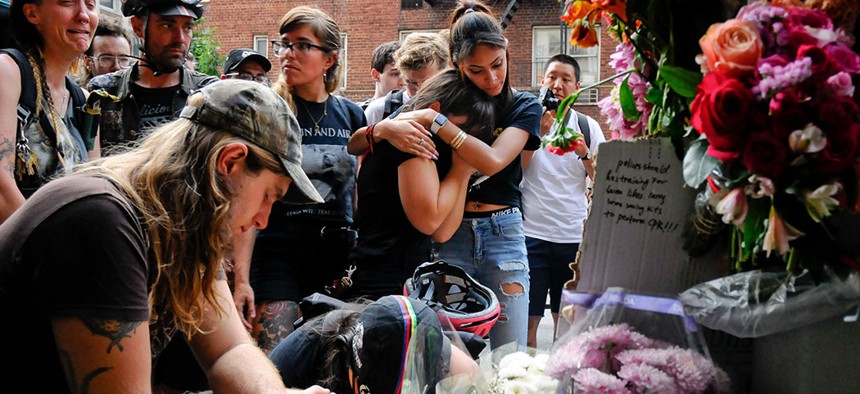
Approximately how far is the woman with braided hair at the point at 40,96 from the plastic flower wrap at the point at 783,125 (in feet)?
7.64

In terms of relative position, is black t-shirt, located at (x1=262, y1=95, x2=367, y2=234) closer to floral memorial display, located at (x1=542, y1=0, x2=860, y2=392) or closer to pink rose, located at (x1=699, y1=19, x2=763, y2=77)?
floral memorial display, located at (x1=542, y1=0, x2=860, y2=392)

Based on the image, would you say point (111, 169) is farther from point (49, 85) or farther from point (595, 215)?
point (49, 85)

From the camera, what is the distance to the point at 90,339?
1790mm

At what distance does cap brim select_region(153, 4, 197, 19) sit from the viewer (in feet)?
12.0

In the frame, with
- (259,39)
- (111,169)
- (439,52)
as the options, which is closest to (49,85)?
(111,169)

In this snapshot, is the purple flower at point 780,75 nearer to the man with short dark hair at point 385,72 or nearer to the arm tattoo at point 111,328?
the arm tattoo at point 111,328

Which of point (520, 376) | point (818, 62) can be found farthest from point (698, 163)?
point (520, 376)

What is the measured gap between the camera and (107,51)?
5.17 meters

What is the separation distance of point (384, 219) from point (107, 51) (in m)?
2.68

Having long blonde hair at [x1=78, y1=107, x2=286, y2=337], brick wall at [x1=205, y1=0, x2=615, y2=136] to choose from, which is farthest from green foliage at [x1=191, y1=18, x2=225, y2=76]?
long blonde hair at [x1=78, y1=107, x2=286, y2=337]

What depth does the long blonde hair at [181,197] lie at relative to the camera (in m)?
1.96

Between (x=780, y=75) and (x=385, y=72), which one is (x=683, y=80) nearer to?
(x=780, y=75)

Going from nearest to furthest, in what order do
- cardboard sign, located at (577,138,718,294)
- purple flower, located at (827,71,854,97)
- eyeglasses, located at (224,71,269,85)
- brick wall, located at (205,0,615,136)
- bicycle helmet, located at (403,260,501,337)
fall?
purple flower, located at (827,71,854,97)
cardboard sign, located at (577,138,718,294)
bicycle helmet, located at (403,260,501,337)
eyeglasses, located at (224,71,269,85)
brick wall, located at (205,0,615,136)

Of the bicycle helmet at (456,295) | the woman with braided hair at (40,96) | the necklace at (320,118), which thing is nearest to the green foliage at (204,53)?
the necklace at (320,118)
